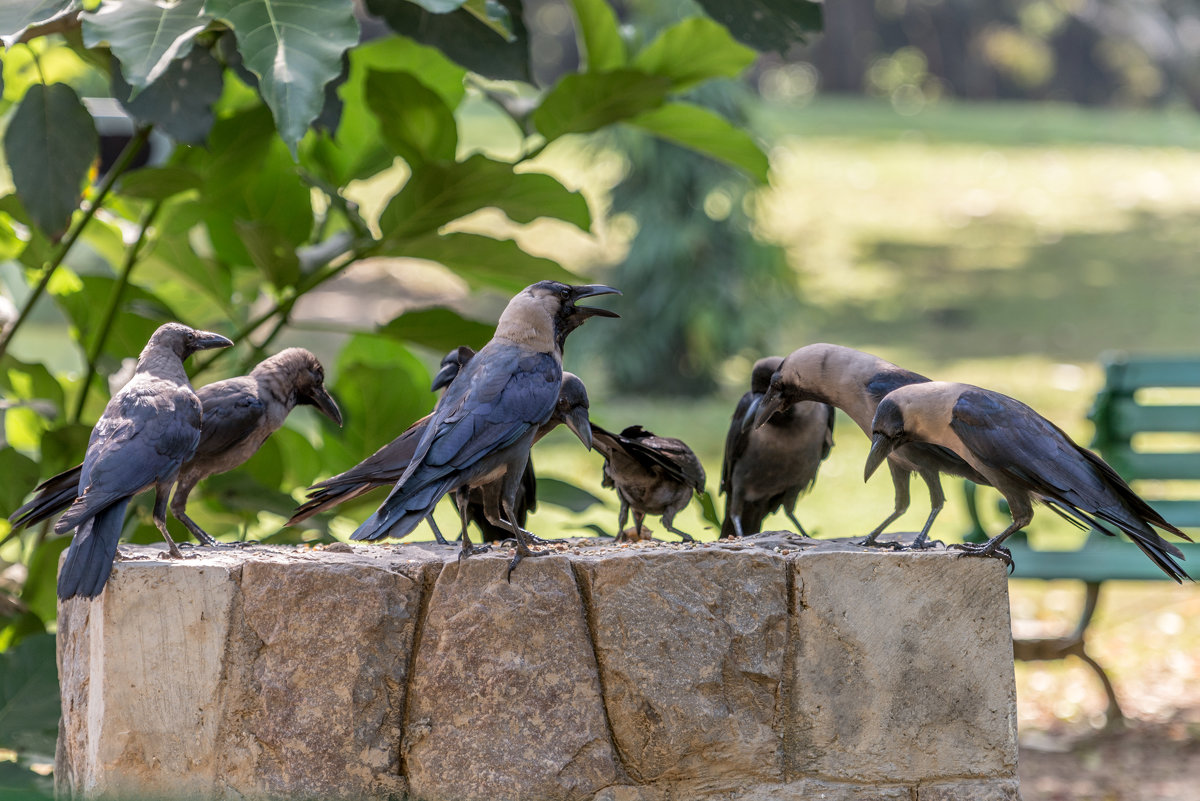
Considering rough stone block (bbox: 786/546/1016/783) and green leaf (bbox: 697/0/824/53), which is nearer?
rough stone block (bbox: 786/546/1016/783)

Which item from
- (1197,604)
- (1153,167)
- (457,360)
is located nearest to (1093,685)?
(1197,604)

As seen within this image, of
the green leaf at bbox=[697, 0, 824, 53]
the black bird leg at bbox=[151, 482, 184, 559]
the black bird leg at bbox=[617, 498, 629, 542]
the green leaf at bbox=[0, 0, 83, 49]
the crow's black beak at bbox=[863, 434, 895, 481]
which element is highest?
the green leaf at bbox=[697, 0, 824, 53]

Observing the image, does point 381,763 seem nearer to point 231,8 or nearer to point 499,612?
point 499,612

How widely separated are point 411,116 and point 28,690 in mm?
1779

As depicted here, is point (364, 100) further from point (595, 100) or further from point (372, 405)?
point (372, 405)

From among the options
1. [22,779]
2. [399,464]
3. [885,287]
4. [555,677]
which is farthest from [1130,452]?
[885,287]

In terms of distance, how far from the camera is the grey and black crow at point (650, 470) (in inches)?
114

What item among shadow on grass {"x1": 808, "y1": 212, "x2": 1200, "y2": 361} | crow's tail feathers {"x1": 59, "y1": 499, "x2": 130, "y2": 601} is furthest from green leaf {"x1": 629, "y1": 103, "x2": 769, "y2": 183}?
shadow on grass {"x1": 808, "y1": 212, "x2": 1200, "y2": 361}

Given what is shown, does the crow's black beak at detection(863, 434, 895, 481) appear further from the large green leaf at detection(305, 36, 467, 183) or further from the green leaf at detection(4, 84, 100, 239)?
the green leaf at detection(4, 84, 100, 239)

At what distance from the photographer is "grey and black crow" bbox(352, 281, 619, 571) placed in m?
2.44

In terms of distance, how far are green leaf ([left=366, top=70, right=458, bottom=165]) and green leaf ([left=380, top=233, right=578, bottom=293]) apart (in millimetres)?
228

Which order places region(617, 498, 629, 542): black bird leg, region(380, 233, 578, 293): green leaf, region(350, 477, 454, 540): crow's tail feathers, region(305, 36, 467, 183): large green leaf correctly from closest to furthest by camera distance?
region(350, 477, 454, 540): crow's tail feathers, region(617, 498, 629, 542): black bird leg, region(380, 233, 578, 293): green leaf, region(305, 36, 467, 183): large green leaf

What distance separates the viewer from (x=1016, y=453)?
99.8 inches

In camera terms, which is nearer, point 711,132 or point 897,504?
point 897,504
